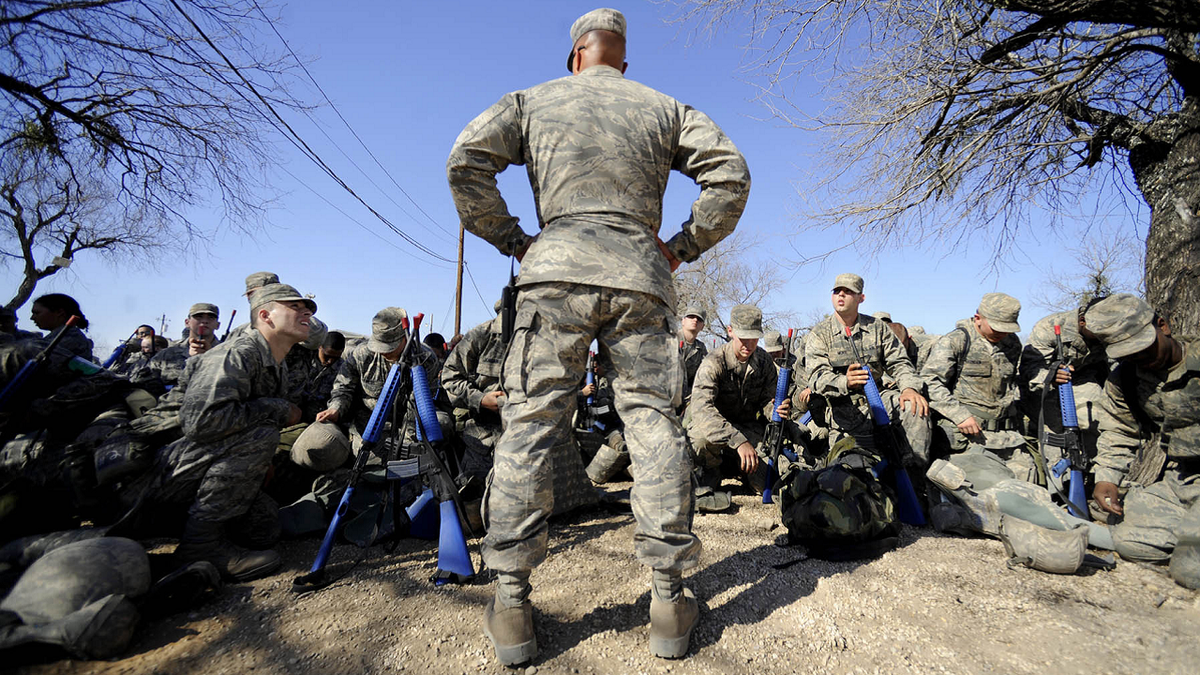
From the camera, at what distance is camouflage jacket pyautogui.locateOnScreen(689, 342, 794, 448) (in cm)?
429

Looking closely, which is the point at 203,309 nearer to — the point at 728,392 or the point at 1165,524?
the point at 728,392

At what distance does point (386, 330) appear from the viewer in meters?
4.37

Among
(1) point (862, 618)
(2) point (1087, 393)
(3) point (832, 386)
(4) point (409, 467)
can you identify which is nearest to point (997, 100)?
(2) point (1087, 393)

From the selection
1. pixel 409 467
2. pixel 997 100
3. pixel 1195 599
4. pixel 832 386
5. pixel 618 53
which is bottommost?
pixel 1195 599

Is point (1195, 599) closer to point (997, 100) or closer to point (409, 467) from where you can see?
point (409, 467)

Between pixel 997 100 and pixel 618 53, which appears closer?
pixel 618 53

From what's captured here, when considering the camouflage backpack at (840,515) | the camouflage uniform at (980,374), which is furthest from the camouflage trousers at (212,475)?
the camouflage uniform at (980,374)

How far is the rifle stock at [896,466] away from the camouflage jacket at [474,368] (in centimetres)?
311

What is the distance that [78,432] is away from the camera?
3402 millimetres

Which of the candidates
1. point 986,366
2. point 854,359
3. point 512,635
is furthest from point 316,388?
point 986,366

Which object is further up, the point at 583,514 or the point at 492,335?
the point at 492,335

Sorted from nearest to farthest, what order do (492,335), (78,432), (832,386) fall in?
(78,432)
(832,386)
(492,335)

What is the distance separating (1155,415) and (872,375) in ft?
5.44

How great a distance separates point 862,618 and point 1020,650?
1.74 feet
